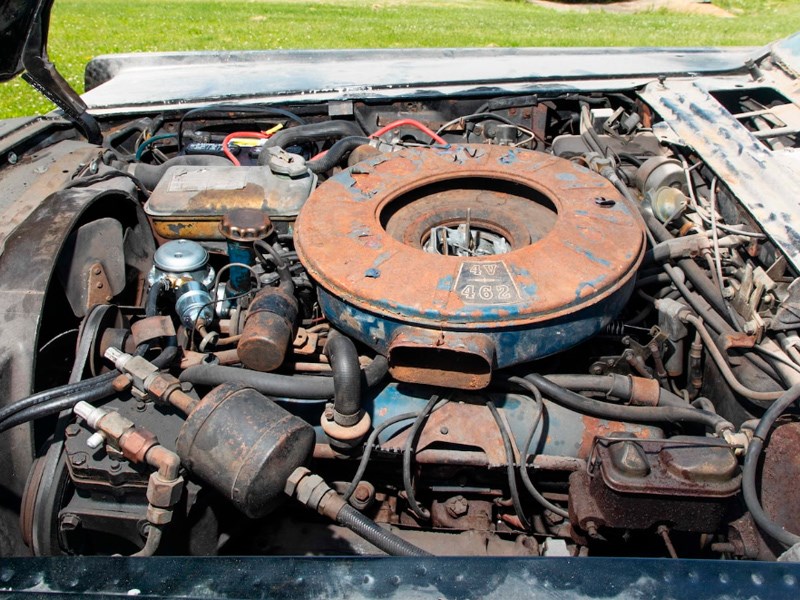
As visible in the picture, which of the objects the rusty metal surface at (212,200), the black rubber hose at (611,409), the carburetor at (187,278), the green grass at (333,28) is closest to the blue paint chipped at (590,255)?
the black rubber hose at (611,409)

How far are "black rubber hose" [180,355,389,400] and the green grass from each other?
657 cm

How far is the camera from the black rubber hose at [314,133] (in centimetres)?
251

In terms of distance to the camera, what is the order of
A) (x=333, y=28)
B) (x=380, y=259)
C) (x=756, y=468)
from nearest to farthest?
(x=756, y=468) < (x=380, y=259) < (x=333, y=28)

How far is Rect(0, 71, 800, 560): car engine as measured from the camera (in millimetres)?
1362

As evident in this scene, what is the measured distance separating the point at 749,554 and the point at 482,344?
737 millimetres

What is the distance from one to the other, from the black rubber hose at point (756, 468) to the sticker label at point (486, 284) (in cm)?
59

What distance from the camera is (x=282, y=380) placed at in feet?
5.08

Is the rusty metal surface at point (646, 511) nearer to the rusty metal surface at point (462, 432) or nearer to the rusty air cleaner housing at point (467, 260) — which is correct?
the rusty metal surface at point (462, 432)

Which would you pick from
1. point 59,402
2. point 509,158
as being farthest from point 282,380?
point 509,158

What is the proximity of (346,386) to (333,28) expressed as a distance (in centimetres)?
1123

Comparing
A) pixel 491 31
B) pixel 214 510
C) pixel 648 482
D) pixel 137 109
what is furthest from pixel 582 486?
pixel 491 31

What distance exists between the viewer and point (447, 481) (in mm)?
1742

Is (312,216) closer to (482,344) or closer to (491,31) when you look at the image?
(482,344)

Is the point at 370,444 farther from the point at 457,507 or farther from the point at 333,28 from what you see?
the point at 333,28
